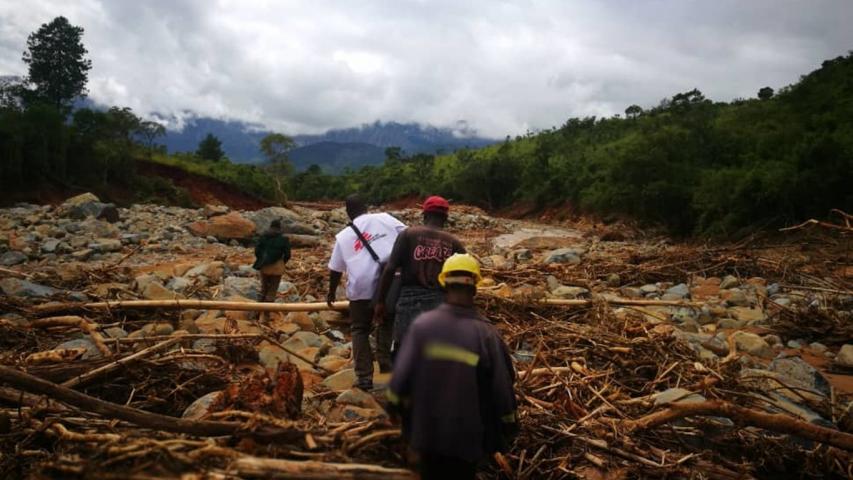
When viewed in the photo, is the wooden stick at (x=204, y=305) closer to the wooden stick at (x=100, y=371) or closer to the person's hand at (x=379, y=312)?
the person's hand at (x=379, y=312)

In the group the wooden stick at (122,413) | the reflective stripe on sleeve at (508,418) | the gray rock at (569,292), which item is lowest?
the gray rock at (569,292)

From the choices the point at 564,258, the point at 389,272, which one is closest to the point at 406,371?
the point at 389,272

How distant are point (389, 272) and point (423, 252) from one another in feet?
1.00

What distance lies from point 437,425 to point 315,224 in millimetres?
21852

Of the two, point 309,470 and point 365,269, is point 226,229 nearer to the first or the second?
point 365,269

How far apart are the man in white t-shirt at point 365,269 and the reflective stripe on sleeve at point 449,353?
1.96m

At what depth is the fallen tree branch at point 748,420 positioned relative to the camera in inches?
126

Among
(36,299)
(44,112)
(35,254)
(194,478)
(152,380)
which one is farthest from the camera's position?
(44,112)

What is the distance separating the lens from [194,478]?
209 centimetres

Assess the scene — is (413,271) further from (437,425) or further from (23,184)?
(23,184)

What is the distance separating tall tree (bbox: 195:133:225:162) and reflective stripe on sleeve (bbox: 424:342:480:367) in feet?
169

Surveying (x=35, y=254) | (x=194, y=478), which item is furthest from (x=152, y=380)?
(x=35, y=254)

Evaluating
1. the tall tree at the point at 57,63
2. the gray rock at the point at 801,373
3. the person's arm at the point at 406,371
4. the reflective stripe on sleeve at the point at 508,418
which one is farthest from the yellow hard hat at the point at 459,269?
the tall tree at the point at 57,63

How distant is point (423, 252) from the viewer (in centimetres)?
356
